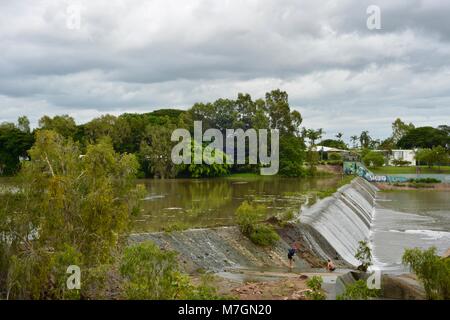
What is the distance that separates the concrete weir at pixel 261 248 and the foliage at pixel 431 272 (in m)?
7.63

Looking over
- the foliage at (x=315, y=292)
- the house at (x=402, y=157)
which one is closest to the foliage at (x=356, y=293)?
the foliage at (x=315, y=292)

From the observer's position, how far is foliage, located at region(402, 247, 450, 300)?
46.0ft

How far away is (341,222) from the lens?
104ft

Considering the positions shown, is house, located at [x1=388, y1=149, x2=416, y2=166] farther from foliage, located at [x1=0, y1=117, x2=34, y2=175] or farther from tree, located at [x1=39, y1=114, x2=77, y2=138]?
foliage, located at [x1=0, y1=117, x2=34, y2=175]

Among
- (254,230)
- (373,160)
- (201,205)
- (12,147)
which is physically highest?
(12,147)

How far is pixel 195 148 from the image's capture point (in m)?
75.0

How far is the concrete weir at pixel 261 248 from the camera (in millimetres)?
20500

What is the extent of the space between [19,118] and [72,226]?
80585 mm

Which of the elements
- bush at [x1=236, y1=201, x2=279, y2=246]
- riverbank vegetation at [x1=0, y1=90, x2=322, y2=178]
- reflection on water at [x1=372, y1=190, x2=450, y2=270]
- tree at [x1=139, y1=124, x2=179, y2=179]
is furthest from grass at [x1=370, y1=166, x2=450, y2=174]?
bush at [x1=236, y1=201, x2=279, y2=246]

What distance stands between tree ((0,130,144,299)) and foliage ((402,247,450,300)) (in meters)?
7.39

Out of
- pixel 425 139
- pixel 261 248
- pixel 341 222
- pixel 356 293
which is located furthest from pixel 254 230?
pixel 425 139

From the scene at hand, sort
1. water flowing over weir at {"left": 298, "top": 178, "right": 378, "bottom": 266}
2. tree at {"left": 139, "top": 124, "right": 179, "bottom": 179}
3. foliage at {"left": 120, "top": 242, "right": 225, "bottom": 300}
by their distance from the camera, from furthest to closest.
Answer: tree at {"left": 139, "top": 124, "right": 179, "bottom": 179}, water flowing over weir at {"left": 298, "top": 178, "right": 378, "bottom": 266}, foliage at {"left": 120, "top": 242, "right": 225, "bottom": 300}

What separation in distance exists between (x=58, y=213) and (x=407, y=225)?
28382mm

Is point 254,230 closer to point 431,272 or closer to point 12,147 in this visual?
point 431,272
